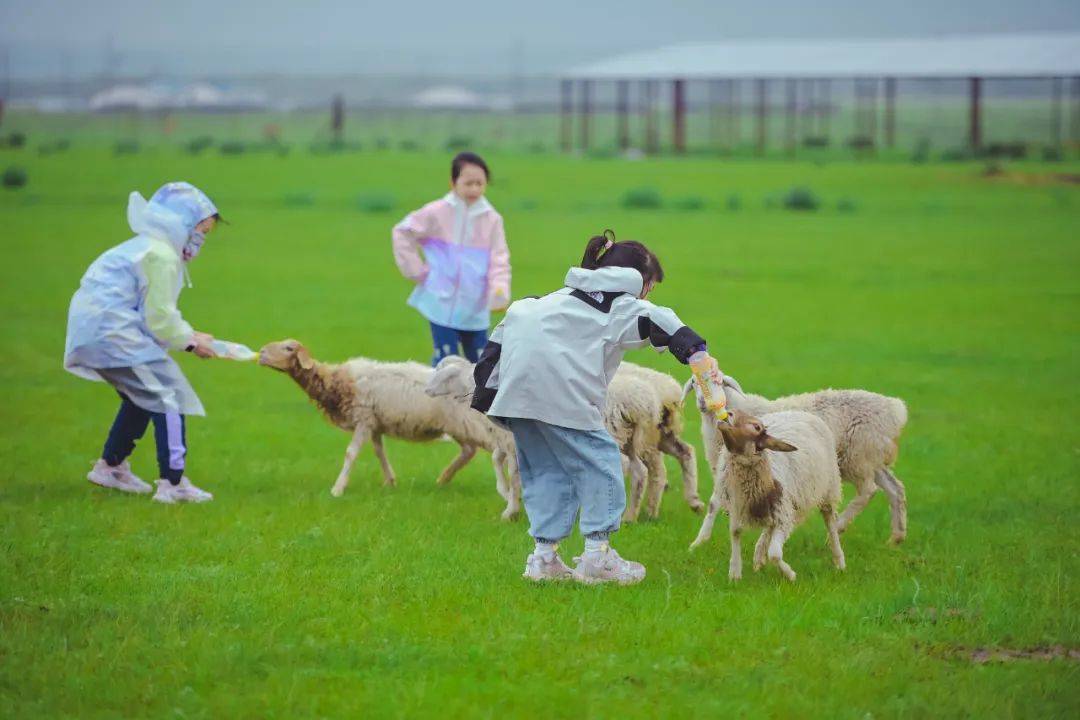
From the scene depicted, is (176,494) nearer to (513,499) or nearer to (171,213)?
(171,213)

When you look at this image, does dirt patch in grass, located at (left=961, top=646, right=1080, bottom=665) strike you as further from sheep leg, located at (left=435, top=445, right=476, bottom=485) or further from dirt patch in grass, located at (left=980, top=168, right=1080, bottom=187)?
dirt patch in grass, located at (left=980, top=168, right=1080, bottom=187)

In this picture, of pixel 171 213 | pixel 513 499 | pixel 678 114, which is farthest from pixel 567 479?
pixel 678 114

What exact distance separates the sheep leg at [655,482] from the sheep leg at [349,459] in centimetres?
210

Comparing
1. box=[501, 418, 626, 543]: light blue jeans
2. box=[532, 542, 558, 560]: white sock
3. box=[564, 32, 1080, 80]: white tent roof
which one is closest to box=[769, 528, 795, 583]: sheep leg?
box=[501, 418, 626, 543]: light blue jeans

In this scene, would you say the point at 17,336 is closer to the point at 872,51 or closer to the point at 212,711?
the point at 212,711

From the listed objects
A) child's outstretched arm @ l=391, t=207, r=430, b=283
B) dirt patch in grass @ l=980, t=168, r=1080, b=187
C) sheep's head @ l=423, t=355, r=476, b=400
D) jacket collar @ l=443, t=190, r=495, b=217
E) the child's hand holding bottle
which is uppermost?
jacket collar @ l=443, t=190, r=495, b=217

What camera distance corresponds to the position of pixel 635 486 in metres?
9.39

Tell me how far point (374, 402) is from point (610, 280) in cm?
359

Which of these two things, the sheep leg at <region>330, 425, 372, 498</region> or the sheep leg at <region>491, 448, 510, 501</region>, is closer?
the sheep leg at <region>491, 448, 510, 501</region>

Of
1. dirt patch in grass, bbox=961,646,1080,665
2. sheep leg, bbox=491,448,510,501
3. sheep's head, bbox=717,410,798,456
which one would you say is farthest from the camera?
sheep leg, bbox=491,448,510,501

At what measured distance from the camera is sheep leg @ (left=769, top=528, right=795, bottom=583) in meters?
7.61

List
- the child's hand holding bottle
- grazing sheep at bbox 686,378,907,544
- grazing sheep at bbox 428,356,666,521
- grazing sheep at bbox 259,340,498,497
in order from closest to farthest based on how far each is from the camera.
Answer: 1. the child's hand holding bottle
2. grazing sheep at bbox 686,378,907,544
3. grazing sheep at bbox 428,356,666,521
4. grazing sheep at bbox 259,340,498,497

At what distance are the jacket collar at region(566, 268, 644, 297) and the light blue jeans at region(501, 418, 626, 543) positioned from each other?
73 cm

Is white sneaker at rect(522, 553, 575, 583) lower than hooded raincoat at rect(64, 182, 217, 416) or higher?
Result: lower
